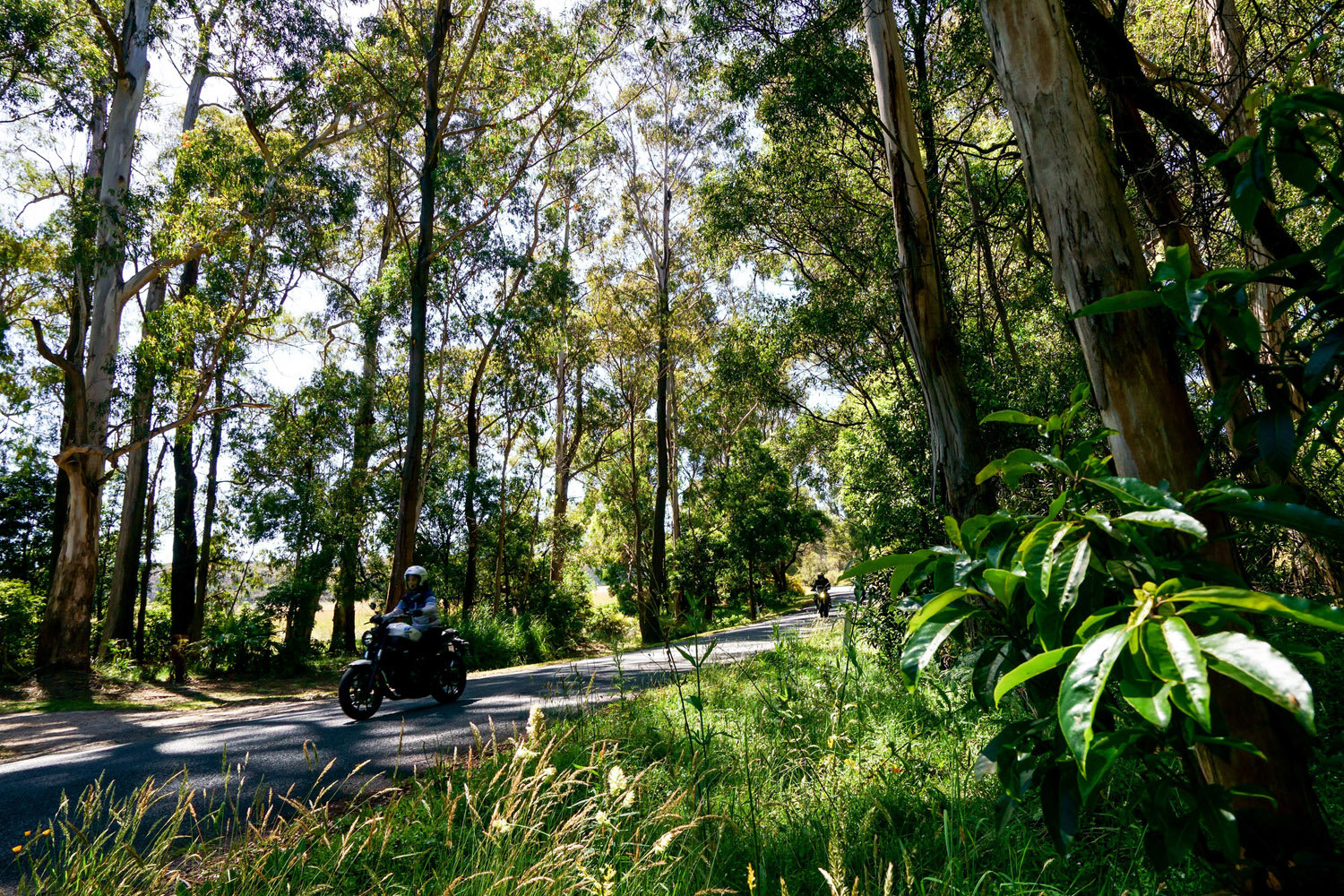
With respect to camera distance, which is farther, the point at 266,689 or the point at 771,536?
the point at 771,536

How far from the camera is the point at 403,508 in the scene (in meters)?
14.7

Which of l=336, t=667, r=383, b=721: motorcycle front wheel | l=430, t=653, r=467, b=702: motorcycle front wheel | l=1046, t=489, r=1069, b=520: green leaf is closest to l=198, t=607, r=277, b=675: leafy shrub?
l=430, t=653, r=467, b=702: motorcycle front wheel

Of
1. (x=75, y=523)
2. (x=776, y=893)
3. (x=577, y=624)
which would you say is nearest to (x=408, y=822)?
(x=776, y=893)

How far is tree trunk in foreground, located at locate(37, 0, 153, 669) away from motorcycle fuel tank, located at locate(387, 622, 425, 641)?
1066 centimetres

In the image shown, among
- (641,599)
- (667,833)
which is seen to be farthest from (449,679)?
(667,833)

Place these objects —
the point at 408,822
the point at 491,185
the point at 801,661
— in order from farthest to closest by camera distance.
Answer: the point at 491,185
the point at 801,661
the point at 408,822

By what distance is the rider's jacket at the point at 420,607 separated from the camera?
303 inches

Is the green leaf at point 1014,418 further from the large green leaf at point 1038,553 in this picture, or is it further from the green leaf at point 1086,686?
the green leaf at point 1086,686

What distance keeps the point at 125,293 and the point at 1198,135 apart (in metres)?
18.0

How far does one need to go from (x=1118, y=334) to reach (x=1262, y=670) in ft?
4.63

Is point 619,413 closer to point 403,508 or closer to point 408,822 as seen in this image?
point 403,508

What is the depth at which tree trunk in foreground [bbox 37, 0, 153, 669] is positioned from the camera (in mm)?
13859

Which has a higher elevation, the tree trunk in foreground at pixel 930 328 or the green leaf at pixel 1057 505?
the tree trunk in foreground at pixel 930 328

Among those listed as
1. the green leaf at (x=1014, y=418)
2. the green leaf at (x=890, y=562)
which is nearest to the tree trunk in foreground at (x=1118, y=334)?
the green leaf at (x=1014, y=418)
